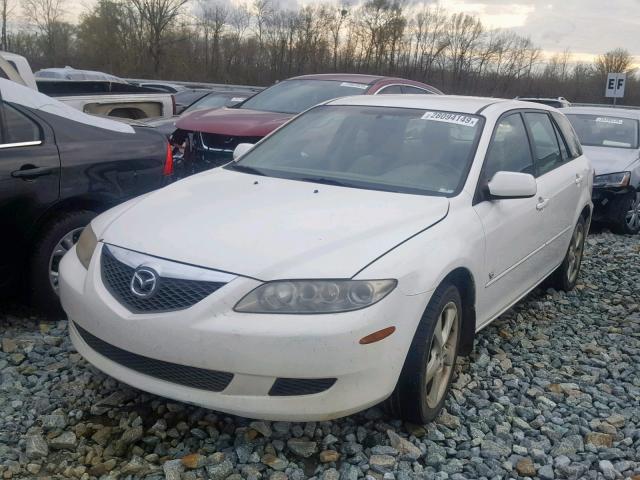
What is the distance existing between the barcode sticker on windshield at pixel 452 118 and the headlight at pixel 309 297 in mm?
1786

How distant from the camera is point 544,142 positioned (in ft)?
16.9

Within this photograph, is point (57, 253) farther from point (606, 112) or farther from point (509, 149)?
point (606, 112)

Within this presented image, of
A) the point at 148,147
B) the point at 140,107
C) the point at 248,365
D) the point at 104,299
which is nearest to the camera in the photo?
the point at 248,365

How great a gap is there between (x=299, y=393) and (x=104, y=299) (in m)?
0.97

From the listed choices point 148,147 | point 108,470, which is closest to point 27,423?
point 108,470

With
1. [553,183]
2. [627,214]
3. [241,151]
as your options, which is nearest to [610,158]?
[627,214]

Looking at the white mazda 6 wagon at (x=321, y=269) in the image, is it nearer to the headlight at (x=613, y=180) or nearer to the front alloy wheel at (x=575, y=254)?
the front alloy wheel at (x=575, y=254)

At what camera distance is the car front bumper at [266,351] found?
274 cm

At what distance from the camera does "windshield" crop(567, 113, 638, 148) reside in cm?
964

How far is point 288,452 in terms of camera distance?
3.12m

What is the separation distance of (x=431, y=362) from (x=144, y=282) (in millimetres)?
1392

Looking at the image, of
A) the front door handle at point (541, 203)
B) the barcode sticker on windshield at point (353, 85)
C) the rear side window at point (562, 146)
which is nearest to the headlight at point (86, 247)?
the front door handle at point (541, 203)

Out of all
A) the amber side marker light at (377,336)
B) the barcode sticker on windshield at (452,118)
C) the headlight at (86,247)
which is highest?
the barcode sticker on windshield at (452,118)

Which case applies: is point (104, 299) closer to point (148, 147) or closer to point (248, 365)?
point (248, 365)
